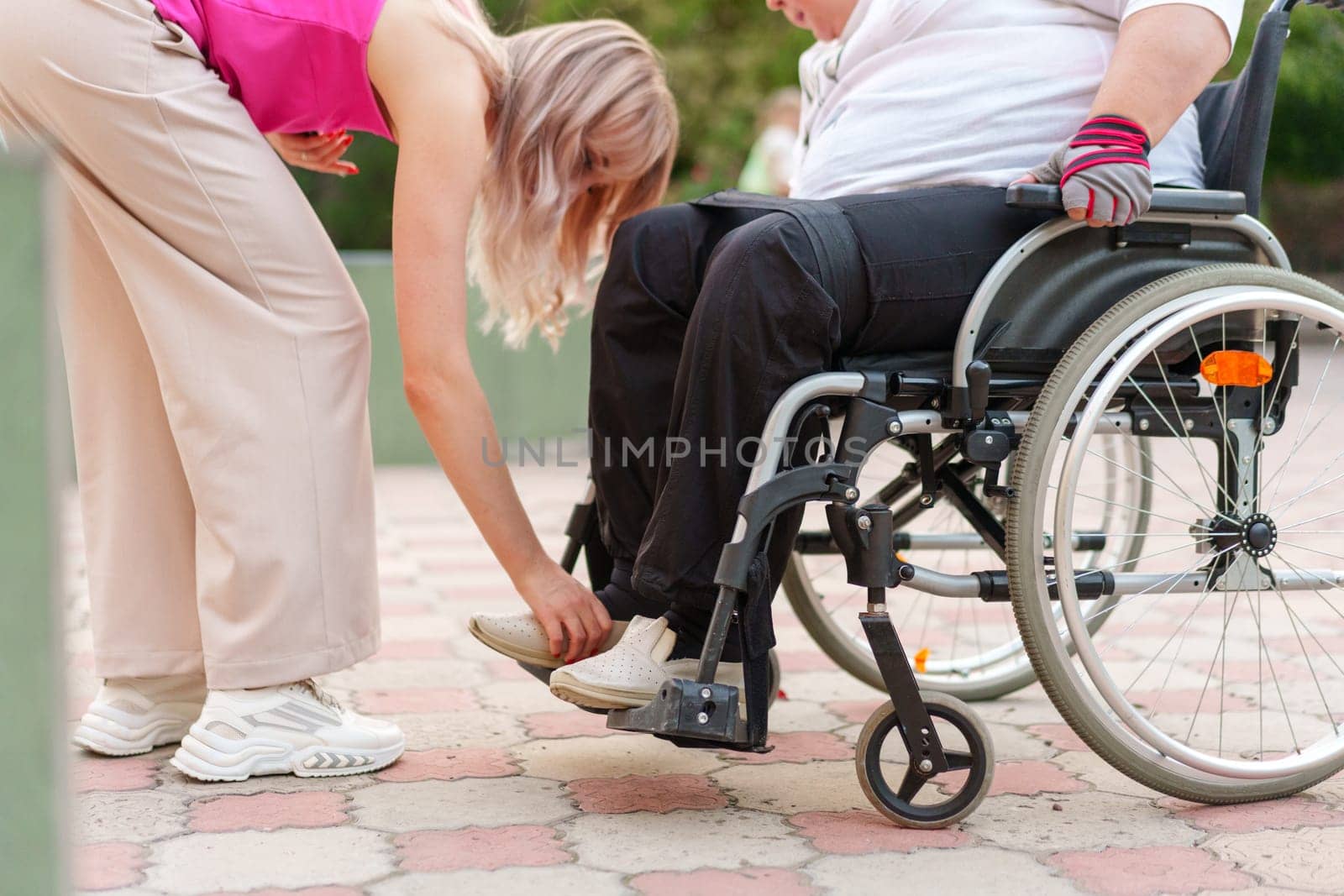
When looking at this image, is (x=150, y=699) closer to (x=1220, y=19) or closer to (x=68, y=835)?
(x=68, y=835)

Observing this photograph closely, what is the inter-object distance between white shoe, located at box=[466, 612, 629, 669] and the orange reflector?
85 centimetres

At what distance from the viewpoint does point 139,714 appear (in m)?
1.99

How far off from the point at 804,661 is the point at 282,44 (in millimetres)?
1496

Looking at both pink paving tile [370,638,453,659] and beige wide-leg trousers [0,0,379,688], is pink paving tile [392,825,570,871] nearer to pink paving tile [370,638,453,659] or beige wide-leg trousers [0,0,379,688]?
beige wide-leg trousers [0,0,379,688]

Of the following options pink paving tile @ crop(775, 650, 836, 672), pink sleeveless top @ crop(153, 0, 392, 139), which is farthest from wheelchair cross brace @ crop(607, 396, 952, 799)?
pink paving tile @ crop(775, 650, 836, 672)

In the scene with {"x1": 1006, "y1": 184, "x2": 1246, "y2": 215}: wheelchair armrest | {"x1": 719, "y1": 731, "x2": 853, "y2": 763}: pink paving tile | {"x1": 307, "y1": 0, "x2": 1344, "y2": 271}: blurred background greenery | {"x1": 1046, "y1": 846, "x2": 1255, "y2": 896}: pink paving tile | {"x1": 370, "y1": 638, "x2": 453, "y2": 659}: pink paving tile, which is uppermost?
{"x1": 307, "y1": 0, "x2": 1344, "y2": 271}: blurred background greenery

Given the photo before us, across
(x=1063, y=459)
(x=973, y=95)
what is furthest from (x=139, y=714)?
(x=973, y=95)

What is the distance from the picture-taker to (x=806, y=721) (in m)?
2.19

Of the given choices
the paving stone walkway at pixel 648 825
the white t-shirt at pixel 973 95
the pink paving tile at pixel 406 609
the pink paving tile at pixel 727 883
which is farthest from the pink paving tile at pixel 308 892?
the pink paving tile at pixel 406 609

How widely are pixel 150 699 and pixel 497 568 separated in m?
1.69

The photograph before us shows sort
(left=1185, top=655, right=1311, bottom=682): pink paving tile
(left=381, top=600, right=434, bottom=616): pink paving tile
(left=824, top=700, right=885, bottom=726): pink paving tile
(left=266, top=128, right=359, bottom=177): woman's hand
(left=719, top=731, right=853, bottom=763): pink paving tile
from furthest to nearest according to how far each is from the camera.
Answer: (left=381, top=600, right=434, bottom=616): pink paving tile, (left=1185, top=655, right=1311, bottom=682): pink paving tile, (left=824, top=700, right=885, bottom=726): pink paving tile, (left=266, top=128, right=359, bottom=177): woman's hand, (left=719, top=731, right=853, bottom=763): pink paving tile

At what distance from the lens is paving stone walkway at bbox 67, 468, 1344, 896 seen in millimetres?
1473

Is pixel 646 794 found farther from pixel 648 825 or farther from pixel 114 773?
pixel 114 773

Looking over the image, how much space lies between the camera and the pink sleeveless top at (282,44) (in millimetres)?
1783
